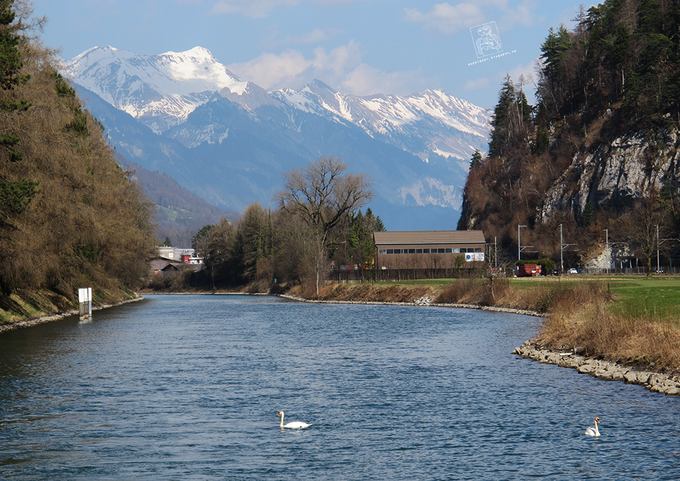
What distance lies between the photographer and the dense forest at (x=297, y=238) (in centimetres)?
11375

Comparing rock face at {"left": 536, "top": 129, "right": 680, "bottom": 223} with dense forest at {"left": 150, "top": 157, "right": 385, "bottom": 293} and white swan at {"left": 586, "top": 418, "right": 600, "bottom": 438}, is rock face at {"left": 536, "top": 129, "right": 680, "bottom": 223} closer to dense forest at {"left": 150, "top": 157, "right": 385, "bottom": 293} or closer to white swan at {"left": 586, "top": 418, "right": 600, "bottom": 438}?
dense forest at {"left": 150, "top": 157, "right": 385, "bottom": 293}

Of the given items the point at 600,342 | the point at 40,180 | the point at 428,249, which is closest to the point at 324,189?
the point at 428,249

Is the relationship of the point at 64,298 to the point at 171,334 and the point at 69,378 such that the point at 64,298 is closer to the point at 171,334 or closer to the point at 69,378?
the point at 171,334

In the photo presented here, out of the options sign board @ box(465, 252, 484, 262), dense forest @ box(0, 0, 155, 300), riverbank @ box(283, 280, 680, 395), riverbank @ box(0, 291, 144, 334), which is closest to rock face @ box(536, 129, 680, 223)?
sign board @ box(465, 252, 484, 262)

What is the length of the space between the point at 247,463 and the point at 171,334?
114ft

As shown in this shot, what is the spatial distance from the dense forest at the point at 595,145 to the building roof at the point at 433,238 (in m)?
5.48

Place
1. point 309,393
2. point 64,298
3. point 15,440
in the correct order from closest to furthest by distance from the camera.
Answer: point 15,440, point 309,393, point 64,298

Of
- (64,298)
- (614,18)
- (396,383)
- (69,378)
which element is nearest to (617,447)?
(396,383)

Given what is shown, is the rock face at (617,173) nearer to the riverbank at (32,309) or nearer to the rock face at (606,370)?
the rock face at (606,370)

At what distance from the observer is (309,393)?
83.5 feet

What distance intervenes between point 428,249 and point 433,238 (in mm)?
3199

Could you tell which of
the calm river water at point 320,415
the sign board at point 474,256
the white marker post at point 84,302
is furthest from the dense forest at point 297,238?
the calm river water at point 320,415

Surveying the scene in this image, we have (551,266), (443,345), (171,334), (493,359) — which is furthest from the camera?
(551,266)

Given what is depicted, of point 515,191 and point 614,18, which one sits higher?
point 614,18
